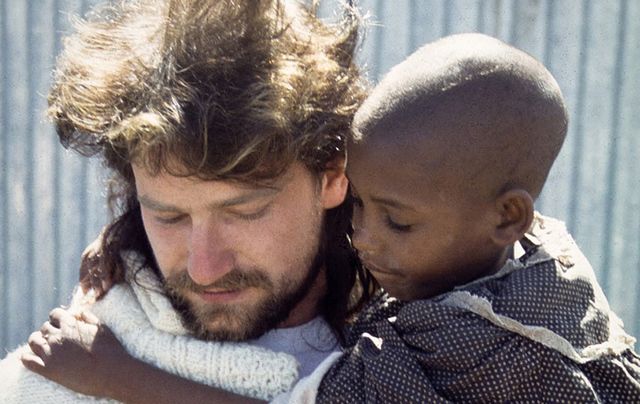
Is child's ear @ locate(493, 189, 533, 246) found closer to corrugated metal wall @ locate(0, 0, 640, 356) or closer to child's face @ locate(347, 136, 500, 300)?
child's face @ locate(347, 136, 500, 300)

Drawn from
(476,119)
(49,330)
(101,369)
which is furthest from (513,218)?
(49,330)

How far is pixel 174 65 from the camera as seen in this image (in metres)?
2.55

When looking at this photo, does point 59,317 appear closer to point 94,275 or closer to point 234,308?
point 94,275

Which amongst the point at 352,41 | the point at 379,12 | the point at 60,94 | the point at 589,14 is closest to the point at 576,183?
the point at 589,14

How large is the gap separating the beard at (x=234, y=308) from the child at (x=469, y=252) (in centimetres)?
33

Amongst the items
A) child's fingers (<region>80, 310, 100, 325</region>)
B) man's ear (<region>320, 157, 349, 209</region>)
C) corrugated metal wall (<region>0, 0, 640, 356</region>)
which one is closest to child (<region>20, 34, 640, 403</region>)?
man's ear (<region>320, 157, 349, 209</region>)

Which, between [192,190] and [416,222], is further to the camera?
[192,190]

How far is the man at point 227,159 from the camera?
2.46 m

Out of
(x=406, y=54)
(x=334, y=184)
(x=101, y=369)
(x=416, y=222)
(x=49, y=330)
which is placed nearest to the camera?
(x=416, y=222)

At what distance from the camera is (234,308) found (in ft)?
8.21

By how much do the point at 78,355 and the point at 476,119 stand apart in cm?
103

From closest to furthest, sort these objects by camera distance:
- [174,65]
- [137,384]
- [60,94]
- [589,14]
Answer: [137,384] < [174,65] < [60,94] < [589,14]

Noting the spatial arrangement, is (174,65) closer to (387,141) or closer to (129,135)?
(129,135)

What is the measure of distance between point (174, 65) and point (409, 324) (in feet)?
2.79
